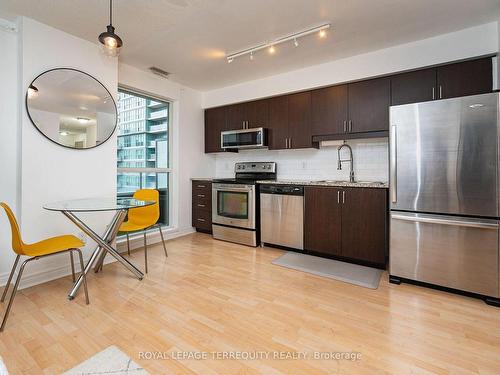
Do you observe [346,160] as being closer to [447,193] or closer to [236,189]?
[447,193]

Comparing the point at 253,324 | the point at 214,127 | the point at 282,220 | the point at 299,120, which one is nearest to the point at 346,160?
the point at 299,120

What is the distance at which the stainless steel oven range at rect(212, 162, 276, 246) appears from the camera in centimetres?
373

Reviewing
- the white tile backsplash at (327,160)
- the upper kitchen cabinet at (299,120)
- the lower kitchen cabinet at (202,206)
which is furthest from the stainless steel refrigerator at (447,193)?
the lower kitchen cabinet at (202,206)

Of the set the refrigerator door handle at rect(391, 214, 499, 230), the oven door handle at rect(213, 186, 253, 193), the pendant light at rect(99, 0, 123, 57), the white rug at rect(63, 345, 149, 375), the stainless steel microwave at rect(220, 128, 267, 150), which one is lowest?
the white rug at rect(63, 345, 149, 375)

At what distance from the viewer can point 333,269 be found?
2.88 meters

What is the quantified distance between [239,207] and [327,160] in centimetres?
150

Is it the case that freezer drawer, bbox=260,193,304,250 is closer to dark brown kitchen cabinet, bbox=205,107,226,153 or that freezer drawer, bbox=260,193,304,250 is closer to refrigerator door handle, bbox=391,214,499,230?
refrigerator door handle, bbox=391,214,499,230

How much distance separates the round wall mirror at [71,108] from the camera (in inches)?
99.0

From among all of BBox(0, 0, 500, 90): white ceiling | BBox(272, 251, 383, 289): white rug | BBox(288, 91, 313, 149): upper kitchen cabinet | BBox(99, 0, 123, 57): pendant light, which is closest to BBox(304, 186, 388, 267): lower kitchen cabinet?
BBox(272, 251, 383, 289): white rug

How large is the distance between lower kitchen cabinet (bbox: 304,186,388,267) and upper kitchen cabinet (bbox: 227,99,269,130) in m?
1.45

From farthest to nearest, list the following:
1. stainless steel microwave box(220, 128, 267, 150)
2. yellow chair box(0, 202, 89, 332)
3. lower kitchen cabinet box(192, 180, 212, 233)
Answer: lower kitchen cabinet box(192, 180, 212, 233) → stainless steel microwave box(220, 128, 267, 150) → yellow chair box(0, 202, 89, 332)

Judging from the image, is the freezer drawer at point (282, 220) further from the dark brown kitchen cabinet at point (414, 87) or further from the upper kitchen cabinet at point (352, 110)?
the dark brown kitchen cabinet at point (414, 87)

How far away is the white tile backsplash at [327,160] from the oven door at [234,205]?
2.52 feet

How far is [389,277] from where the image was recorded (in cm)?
256
